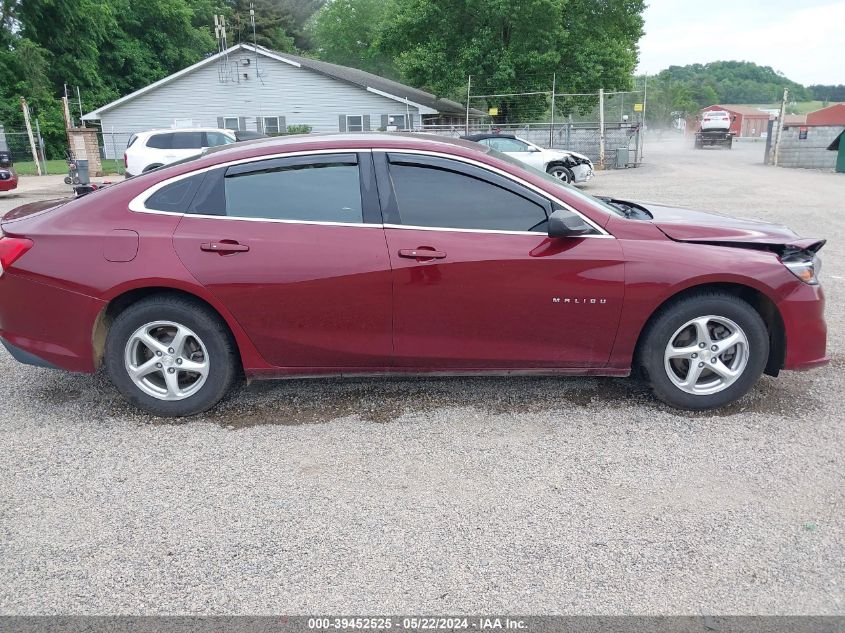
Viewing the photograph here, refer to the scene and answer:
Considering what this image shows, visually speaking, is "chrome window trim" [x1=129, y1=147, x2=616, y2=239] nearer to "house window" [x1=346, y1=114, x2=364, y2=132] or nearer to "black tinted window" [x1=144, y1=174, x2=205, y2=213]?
"black tinted window" [x1=144, y1=174, x2=205, y2=213]

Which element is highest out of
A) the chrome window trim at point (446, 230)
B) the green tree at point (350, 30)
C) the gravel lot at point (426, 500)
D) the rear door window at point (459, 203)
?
the green tree at point (350, 30)

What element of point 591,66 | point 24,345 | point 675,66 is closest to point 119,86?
point 591,66

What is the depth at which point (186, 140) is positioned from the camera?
19781 millimetres

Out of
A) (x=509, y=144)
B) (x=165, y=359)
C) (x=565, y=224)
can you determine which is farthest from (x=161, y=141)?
(x=565, y=224)

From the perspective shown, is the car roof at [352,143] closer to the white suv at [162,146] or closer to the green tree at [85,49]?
the white suv at [162,146]

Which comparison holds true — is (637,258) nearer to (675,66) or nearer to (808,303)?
(808,303)

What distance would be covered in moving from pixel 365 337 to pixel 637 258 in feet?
5.25

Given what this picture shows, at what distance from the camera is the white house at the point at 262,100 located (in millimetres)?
34375

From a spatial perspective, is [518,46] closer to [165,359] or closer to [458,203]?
[458,203]

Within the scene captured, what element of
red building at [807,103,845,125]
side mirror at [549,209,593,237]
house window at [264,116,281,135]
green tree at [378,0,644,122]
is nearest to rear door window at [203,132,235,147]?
house window at [264,116,281,135]

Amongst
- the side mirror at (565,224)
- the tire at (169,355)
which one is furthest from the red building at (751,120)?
the tire at (169,355)

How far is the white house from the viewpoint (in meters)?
34.4

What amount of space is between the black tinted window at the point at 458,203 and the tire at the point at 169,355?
4.27 feet

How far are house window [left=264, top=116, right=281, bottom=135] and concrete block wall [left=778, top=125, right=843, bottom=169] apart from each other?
2398 centimetres
